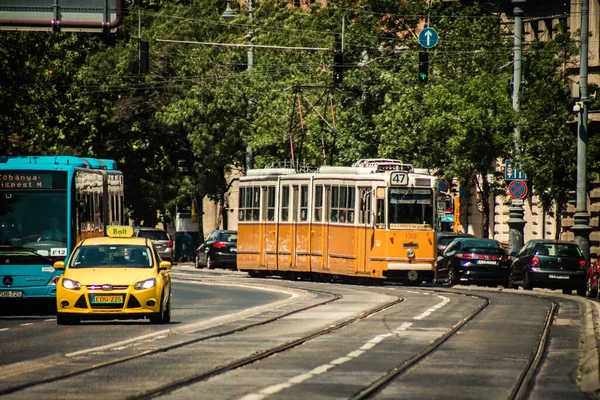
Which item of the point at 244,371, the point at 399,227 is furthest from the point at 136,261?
the point at 399,227

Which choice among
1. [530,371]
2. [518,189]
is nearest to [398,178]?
[518,189]

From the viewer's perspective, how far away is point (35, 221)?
27953mm

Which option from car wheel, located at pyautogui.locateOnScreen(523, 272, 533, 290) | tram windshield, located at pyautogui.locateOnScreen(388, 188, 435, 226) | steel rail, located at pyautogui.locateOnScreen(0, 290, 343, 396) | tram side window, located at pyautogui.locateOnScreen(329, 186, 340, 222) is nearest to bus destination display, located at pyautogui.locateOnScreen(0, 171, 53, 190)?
steel rail, located at pyautogui.locateOnScreen(0, 290, 343, 396)

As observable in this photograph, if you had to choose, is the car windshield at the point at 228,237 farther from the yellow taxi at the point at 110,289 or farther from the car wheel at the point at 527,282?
the yellow taxi at the point at 110,289

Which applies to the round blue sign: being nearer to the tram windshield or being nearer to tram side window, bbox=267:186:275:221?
the tram windshield

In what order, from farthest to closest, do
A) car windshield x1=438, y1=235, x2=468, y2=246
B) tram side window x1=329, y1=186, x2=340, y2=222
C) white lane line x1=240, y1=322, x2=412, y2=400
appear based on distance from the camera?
car windshield x1=438, y1=235, x2=468, y2=246 → tram side window x1=329, y1=186, x2=340, y2=222 → white lane line x1=240, y1=322, x2=412, y2=400

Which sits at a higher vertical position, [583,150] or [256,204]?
[583,150]

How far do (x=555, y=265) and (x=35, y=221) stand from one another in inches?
657

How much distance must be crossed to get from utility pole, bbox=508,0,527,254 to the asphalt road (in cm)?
1152

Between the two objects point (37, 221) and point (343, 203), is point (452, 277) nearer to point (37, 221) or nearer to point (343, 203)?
point (343, 203)

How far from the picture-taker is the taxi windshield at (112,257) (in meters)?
24.6

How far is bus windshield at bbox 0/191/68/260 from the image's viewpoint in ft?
90.7

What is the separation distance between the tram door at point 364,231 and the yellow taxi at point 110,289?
16.3 meters

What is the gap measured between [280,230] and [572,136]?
28.7 feet
